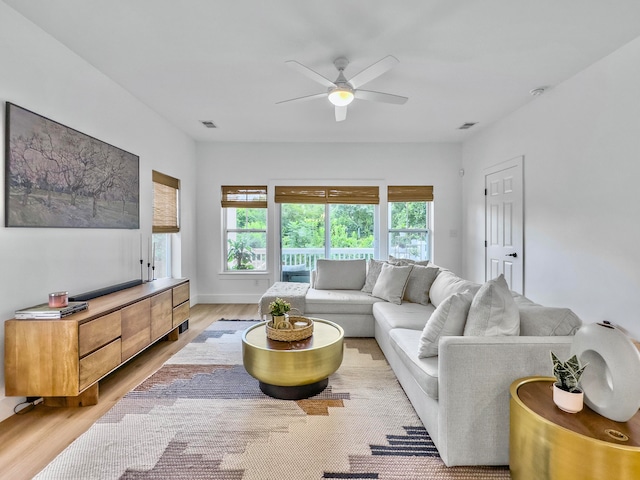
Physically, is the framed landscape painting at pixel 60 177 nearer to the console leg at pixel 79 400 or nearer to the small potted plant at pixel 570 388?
the console leg at pixel 79 400

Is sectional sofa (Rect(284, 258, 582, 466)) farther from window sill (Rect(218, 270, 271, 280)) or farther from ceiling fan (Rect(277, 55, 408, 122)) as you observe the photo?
window sill (Rect(218, 270, 271, 280))

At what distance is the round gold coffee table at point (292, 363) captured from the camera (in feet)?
7.19

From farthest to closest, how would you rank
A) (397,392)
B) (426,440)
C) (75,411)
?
1. (397,392)
2. (75,411)
3. (426,440)

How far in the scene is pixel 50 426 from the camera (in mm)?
2061

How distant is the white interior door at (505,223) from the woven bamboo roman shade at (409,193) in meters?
0.97

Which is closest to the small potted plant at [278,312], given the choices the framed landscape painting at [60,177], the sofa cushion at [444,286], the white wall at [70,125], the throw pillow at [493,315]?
the throw pillow at [493,315]

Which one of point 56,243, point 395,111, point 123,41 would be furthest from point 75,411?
point 395,111

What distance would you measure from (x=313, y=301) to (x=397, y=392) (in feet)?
4.79

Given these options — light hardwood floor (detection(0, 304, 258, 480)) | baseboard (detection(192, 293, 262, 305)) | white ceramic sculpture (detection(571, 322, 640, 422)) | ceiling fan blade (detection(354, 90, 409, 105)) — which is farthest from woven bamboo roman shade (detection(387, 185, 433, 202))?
white ceramic sculpture (detection(571, 322, 640, 422))

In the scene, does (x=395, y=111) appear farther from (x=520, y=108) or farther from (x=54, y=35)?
(x=54, y=35)

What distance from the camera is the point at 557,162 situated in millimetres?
3314

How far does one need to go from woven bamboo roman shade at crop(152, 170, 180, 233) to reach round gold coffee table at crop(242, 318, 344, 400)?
2.50 m

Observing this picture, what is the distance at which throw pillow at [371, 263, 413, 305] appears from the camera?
351 cm

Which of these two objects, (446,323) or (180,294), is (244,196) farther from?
(446,323)
